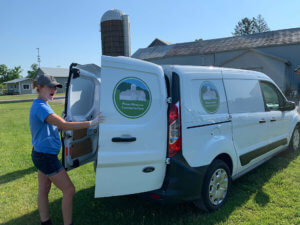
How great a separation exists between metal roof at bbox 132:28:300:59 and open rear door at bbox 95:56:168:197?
82.5 feet

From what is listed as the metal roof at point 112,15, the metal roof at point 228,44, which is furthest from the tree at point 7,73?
the metal roof at point 112,15

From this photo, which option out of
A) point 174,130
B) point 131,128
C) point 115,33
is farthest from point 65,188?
point 115,33

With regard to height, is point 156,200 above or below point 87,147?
below

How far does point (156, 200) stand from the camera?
2.84 m

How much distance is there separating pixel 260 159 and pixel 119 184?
2866mm

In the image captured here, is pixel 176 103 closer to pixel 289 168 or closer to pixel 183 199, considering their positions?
pixel 183 199

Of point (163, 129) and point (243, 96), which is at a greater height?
point (243, 96)

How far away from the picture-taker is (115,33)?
6.37 metres

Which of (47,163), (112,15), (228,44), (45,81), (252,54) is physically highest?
(228,44)

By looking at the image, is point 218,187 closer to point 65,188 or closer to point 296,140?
point 65,188

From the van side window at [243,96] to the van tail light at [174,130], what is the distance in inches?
43.6

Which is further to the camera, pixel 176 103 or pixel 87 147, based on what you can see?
pixel 87 147

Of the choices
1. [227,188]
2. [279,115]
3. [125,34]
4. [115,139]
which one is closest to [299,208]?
[227,188]

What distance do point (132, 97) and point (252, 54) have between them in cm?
2307
